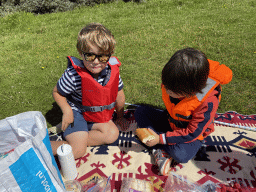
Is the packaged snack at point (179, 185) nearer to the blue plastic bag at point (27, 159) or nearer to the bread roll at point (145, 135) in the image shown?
the bread roll at point (145, 135)

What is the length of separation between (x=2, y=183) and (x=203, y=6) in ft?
26.7

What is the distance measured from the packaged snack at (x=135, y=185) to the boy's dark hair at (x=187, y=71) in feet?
3.10

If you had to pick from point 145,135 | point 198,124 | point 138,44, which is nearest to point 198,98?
point 198,124

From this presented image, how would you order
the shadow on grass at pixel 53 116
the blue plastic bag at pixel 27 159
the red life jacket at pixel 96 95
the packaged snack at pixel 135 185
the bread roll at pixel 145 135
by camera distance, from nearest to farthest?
1. the blue plastic bag at pixel 27 159
2. the packaged snack at pixel 135 185
3. the bread roll at pixel 145 135
4. the red life jacket at pixel 96 95
5. the shadow on grass at pixel 53 116

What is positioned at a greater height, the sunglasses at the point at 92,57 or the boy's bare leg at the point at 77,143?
the sunglasses at the point at 92,57

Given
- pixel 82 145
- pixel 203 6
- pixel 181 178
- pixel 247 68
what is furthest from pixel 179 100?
pixel 203 6

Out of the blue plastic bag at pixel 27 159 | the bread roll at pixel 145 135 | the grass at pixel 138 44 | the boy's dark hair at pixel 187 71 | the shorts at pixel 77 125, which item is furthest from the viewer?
the grass at pixel 138 44

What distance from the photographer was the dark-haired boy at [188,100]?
1688 mm

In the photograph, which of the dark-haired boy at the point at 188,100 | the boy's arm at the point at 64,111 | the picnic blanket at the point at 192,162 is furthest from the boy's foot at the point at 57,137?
the dark-haired boy at the point at 188,100

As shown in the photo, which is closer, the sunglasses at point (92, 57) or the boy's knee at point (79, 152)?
the sunglasses at point (92, 57)

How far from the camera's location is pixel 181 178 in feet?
6.31

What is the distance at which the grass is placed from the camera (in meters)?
3.35

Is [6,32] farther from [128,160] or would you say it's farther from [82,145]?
[128,160]

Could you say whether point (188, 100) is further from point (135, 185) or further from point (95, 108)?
point (95, 108)
